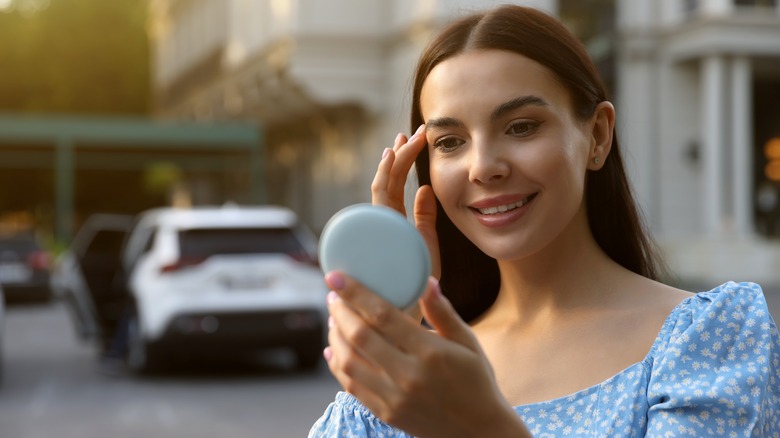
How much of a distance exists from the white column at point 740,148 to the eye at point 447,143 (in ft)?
76.1

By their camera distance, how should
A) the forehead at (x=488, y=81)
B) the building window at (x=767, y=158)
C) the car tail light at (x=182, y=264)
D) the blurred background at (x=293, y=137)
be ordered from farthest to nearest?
the building window at (x=767, y=158) → the car tail light at (x=182, y=264) → the blurred background at (x=293, y=137) → the forehead at (x=488, y=81)

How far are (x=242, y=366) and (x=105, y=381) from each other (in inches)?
56.6

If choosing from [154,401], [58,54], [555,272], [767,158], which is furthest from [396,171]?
[58,54]

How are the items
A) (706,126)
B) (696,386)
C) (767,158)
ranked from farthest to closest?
(767,158) → (706,126) → (696,386)

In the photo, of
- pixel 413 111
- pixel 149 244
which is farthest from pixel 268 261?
pixel 413 111

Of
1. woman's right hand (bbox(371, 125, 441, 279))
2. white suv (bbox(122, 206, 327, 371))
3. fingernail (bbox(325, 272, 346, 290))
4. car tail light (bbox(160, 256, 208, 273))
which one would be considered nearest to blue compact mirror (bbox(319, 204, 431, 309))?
fingernail (bbox(325, 272, 346, 290))

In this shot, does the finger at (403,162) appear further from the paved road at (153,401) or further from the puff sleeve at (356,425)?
the paved road at (153,401)

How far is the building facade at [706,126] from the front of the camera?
23.8 metres

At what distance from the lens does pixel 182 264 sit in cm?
1106

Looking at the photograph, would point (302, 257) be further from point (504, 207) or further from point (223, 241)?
point (504, 207)

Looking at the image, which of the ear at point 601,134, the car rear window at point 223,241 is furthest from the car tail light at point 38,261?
the ear at point 601,134

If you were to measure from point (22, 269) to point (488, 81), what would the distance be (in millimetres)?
22712

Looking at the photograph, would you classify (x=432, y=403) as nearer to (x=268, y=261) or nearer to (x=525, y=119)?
(x=525, y=119)

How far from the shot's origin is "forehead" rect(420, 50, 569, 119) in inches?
69.4
